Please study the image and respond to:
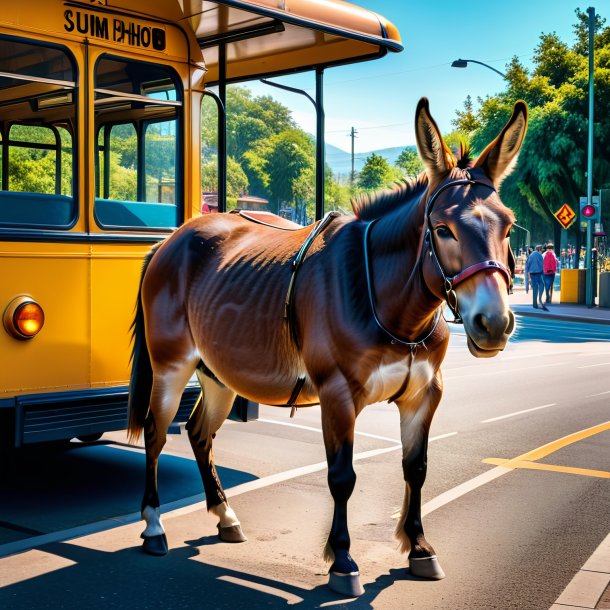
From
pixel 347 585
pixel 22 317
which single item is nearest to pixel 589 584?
pixel 347 585

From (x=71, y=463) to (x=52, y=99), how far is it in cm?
292

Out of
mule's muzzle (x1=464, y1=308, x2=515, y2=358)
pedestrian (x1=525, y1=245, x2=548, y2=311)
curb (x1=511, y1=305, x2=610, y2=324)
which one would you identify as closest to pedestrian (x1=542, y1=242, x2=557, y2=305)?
pedestrian (x1=525, y1=245, x2=548, y2=311)

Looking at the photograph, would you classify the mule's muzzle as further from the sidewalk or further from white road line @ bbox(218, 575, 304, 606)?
the sidewalk

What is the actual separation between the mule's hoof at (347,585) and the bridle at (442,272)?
44.5 inches

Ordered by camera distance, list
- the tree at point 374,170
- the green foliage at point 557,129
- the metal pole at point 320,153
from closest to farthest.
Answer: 1. the metal pole at point 320,153
2. the green foliage at point 557,129
3. the tree at point 374,170

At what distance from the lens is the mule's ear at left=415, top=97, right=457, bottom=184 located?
14.2 feet

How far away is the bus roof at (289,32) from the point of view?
6668 millimetres

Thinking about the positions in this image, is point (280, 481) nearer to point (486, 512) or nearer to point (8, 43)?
point (486, 512)

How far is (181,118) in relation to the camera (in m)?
7.38

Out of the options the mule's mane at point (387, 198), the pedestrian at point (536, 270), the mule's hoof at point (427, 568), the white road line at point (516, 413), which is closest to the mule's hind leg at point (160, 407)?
the mule's mane at point (387, 198)

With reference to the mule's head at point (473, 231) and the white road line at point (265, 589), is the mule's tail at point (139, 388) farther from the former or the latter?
the mule's head at point (473, 231)

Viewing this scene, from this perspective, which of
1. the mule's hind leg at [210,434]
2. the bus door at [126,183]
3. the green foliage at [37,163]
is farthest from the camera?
the green foliage at [37,163]

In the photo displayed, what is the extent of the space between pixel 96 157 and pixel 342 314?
3.06 metres

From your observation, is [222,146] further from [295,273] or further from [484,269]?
[484,269]
